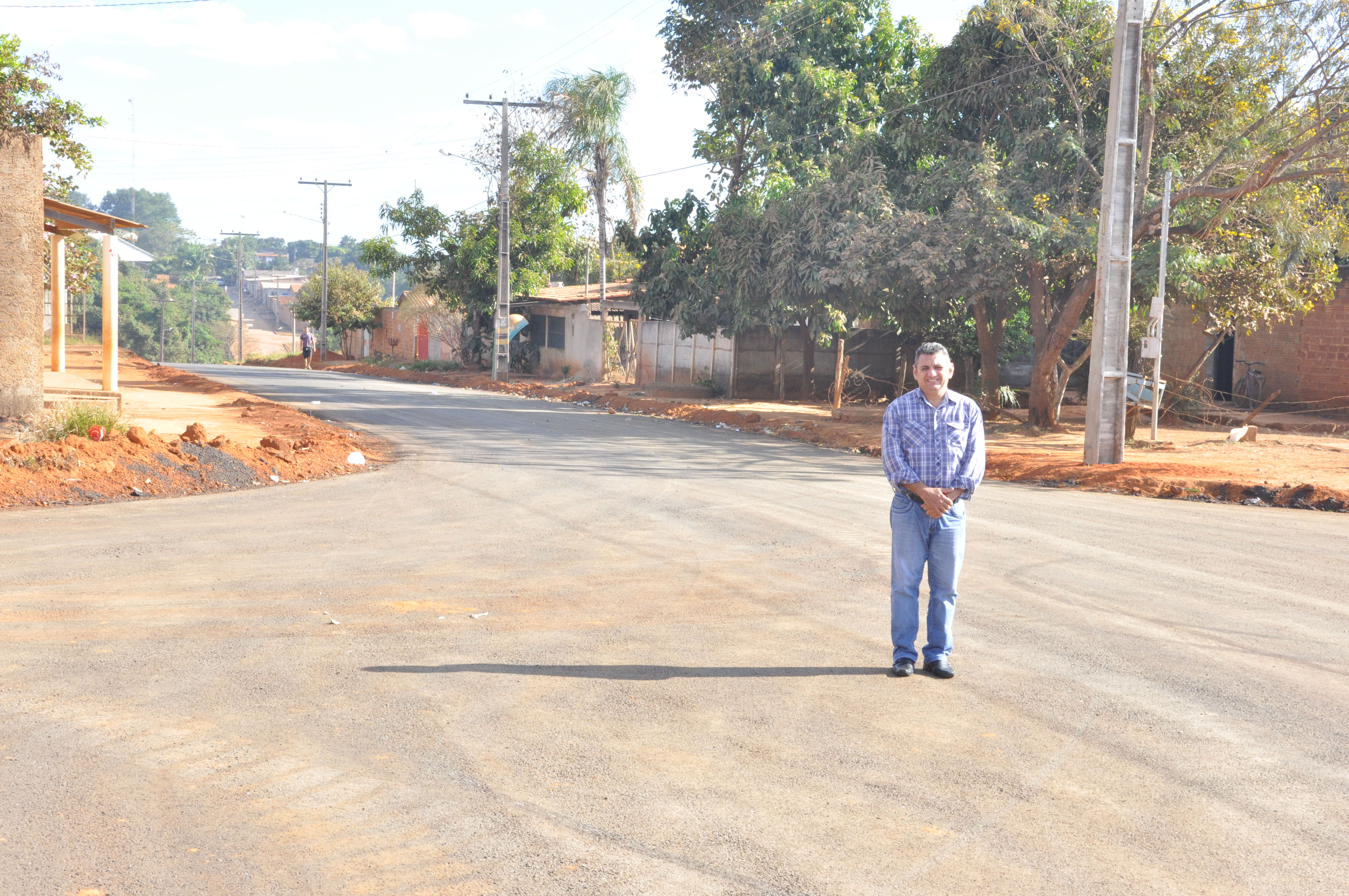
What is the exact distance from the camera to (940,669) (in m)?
6.00

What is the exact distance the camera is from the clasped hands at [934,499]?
5836 mm

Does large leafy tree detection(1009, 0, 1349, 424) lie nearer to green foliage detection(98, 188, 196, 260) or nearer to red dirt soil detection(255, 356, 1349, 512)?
red dirt soil detection(255, 356, 1349, 512)

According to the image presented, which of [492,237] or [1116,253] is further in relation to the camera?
[492,237]

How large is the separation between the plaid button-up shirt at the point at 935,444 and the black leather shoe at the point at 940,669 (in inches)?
35.2

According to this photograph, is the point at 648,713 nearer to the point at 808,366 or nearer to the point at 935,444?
the point at 935,444

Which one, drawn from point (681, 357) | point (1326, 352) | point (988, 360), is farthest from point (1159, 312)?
point (681, 357)

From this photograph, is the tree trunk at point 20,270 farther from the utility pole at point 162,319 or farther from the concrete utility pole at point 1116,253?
the utility pole at point 162,319

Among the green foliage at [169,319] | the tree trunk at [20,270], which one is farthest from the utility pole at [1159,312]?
the green foliage at [169,319]

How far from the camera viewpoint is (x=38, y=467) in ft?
38.0

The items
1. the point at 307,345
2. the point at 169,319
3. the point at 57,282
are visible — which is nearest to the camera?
the point at 57,282

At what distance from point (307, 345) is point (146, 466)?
4114 centimetres

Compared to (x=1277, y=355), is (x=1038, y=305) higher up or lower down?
higher up

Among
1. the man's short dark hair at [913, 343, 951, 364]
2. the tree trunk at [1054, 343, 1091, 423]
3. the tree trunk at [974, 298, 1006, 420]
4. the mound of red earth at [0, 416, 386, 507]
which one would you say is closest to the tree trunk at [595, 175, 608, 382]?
the tree trunk at [974, 298, 1006, 420]

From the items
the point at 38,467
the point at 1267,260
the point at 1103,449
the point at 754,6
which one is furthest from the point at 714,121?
the point at 38,467
